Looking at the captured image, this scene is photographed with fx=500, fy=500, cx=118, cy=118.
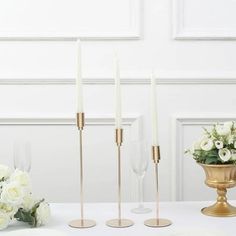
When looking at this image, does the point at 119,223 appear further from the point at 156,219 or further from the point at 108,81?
the point at 108,81

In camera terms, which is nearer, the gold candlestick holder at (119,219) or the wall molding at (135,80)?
the gold candlestick holder at (119,219)

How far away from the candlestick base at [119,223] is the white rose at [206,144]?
304 millimetres

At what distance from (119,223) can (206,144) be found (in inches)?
13.7

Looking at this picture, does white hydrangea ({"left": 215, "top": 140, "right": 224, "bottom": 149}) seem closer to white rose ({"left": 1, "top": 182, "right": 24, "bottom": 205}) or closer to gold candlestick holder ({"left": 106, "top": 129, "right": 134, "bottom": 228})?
gold candlestick holder ({"left": 106, "top": 129, "right": 134, "bottom": 228})

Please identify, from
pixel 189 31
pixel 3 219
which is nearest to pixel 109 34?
pixel 189 31

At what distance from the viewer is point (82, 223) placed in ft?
4.56

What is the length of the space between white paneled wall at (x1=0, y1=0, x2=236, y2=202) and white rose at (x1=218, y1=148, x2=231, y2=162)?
0.80 m

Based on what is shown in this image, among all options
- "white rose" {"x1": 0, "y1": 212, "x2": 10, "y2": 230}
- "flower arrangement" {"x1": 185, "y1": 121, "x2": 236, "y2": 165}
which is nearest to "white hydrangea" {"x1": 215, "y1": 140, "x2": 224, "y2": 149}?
"flower arrangement" {"x1": 185, "y1": 121, "x2": 236, "y2": 165}

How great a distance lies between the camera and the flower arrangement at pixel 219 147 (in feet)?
4.73

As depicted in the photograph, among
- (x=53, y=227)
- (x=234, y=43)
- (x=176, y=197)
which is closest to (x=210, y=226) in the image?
(x=53, y=227)

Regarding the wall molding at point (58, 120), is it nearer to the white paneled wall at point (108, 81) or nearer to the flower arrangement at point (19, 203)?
the white paneled wall at point (108, 81)

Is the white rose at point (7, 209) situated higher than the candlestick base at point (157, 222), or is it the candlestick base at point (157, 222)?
the white rose at point (7, 209)

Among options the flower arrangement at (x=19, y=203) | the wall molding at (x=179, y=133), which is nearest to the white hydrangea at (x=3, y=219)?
the flower arrangement at (x=19, y=203)

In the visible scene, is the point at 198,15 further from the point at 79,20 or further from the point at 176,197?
the point at 176,197
